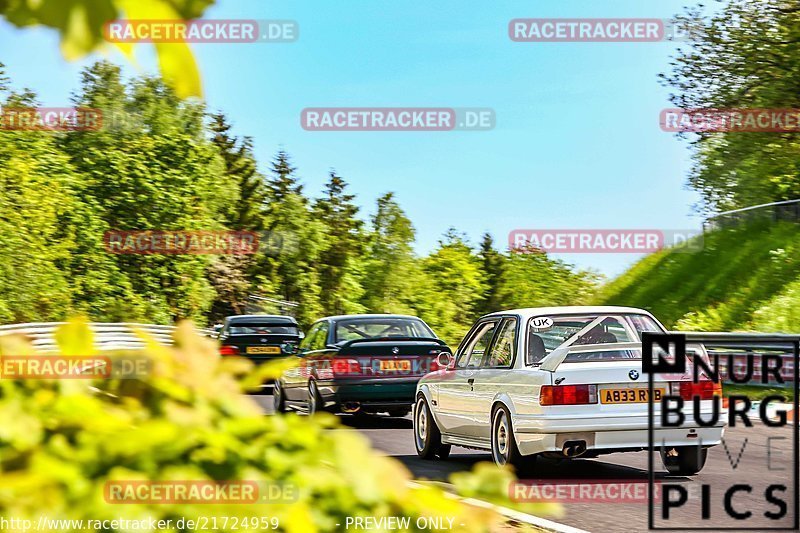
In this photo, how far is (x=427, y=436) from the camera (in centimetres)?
1350

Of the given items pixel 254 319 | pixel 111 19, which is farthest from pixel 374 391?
pixel 111 19

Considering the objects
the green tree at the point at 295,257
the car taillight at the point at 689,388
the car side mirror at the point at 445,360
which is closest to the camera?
the car taillight at the point at 689,388

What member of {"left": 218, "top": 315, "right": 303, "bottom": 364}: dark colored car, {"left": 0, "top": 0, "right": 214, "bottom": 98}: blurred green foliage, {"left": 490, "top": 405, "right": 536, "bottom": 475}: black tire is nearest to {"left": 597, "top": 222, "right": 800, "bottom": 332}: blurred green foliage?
{"left": 218, "top": 315, "right": 303, "bottom": 364}: dark colored car

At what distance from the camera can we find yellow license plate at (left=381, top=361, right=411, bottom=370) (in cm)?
1723

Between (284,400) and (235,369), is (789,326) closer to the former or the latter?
(284,400)

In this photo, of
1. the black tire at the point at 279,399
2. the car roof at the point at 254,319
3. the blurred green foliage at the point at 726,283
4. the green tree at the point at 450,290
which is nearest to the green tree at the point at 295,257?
the green tree at the point at 450,290

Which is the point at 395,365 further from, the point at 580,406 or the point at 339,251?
the point at 339,251

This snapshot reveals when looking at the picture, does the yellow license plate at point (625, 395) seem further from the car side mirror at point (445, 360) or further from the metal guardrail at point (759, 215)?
the metal guardrail at point (759, 215)

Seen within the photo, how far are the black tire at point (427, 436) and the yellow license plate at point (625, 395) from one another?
11.1 feet

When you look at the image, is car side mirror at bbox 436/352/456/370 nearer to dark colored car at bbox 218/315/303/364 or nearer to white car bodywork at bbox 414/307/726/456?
white car bodywork at bbox 414/307/726/456

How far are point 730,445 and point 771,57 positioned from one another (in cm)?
2677

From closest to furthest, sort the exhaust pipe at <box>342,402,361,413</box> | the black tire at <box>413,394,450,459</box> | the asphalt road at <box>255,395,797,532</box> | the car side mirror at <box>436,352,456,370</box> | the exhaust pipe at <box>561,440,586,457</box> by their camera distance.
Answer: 1. the asphalt road at <box>255,395,797,532</box>
2. the exhaust pipe at <box>561,440,586,457</box>
3. the car side mirror at <box>436,352,456,370</box>
4. the black tire at <box>413,394,450,459</box>
5. the exhaust pipe at <box>342,402,361,413</box>

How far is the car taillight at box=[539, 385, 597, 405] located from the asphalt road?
789mm

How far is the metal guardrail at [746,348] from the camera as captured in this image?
7.38 m
